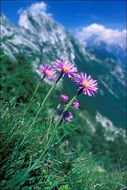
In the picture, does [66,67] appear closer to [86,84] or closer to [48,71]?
[86,84]

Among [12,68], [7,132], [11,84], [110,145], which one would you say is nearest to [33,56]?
[12,68]

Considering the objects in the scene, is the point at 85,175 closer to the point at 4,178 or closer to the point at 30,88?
the point at 4,178

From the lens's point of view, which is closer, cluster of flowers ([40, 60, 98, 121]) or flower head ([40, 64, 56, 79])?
cluster of flowers ([40, 60, 98, 121])

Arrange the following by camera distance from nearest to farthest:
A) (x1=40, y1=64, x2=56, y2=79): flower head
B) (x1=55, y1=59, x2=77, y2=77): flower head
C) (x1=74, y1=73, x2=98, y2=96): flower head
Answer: (x1=74, y1=73, x2=98, y2=96): flower head, (x1=55, y1=59, x2=77, y2=77): flower head, (x1=40, y1=64, x2=56, y2=79): flower head

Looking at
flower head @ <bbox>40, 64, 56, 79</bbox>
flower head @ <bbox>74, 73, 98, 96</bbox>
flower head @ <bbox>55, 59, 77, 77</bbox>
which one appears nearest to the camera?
flower head @ <bbox>74, 73, 98, 96</bbox>

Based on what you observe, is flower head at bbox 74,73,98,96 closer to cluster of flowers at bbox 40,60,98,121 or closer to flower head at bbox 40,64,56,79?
cluster of flowers at bbox 40,60,98,121

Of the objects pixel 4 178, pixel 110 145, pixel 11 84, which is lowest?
pixel 4 178

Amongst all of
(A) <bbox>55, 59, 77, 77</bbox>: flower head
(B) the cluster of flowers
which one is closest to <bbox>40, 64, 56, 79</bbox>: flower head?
(B) the cluster of flowers
